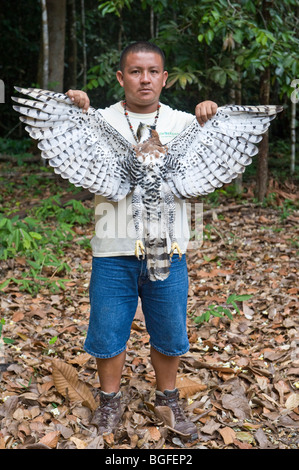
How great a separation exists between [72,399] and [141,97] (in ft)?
5.31

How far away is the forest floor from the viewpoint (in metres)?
2.49

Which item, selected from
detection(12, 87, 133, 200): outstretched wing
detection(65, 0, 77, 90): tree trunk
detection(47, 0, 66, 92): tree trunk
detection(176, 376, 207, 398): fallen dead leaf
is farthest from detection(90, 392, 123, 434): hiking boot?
detection(65, 0, 77, 90): tree trunk

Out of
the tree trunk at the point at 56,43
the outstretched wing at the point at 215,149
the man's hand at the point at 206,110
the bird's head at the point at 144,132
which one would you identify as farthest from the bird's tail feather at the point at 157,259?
the tree trunk at the point at 56,43

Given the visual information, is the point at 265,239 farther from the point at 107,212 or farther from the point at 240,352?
the point at 107,212

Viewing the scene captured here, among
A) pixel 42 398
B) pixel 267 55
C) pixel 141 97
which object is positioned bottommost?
pixel 42 398

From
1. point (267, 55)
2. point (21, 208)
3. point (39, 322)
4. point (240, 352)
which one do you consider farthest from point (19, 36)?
point (240, 352)

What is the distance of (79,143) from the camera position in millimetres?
2180

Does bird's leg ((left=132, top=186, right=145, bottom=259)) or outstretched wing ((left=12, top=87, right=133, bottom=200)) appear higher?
outstretched wing ((left=12, top=87, right=133, bottom=200))

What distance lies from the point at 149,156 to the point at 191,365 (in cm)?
151

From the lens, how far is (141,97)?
222 cm

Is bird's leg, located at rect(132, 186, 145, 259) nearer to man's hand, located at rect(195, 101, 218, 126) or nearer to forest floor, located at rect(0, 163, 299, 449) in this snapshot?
man's hand, located at rect(195, 101, 218, 126)

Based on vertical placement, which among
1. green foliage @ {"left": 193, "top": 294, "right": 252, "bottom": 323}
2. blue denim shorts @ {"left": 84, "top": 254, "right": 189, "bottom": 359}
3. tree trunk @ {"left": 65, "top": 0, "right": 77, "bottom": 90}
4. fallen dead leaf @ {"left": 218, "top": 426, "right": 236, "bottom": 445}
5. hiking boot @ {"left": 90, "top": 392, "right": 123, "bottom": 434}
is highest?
tree trunk @ {"left": 65, "top": 0, "right": 77, "bottom": 90}

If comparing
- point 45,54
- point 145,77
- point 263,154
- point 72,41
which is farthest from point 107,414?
point 72,41

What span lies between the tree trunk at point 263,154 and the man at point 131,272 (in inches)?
157
